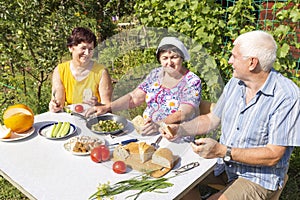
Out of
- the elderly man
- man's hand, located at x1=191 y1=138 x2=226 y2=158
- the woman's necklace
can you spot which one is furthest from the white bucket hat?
the woman's necklace

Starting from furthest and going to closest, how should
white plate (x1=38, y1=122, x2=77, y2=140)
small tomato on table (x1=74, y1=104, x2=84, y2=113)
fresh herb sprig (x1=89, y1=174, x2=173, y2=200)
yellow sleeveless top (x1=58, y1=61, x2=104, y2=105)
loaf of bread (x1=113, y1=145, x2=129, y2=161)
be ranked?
yellow sleeveless top (x1=58, y1=61, x2=104, y2=105), small tomato on table (x1=74, y1=104, x2=84, y2=113), white plate (x1=38, y1=122, x2=77, y2=140), loaf of bread (x1=113, y1=145, x2=129, y2=161), fresh herb sprig (x1=89, y1=174, x2=173, y2=200)

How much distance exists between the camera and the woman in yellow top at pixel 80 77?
2.56 meters

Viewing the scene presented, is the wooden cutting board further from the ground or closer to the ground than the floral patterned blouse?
closer to the ground

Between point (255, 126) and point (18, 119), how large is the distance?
146cm

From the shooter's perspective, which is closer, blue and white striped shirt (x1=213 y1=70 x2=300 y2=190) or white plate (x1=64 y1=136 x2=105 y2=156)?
blue and white striped shirt (x1=213 y1=70 x2=300 y2=190)

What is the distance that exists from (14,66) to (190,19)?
2194mm

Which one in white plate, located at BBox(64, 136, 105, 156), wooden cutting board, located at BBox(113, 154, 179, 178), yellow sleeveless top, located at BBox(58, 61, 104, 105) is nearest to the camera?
wooden cutting board, located at BBox(113, 154, 179, 178)

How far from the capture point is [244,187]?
6.04 ft

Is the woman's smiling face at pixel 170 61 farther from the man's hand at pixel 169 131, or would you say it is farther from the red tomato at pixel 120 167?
the red tomato at pixel 120 167

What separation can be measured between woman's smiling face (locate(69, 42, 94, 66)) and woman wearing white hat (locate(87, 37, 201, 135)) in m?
0.60

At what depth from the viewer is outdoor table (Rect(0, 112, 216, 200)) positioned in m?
1.55

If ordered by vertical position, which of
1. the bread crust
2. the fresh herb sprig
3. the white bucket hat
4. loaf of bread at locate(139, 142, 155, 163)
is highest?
the white bucket hat

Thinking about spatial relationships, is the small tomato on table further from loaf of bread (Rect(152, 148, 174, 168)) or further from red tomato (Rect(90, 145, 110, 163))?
loaf of bread (Rect(152, 148, 174, 168))

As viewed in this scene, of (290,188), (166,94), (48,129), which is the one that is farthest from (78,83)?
(290,188)
